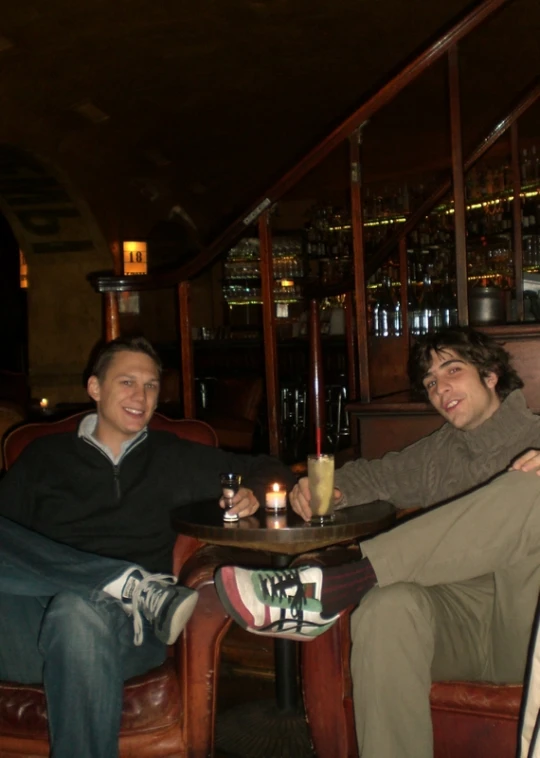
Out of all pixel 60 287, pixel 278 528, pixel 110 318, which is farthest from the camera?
pixel 60 287

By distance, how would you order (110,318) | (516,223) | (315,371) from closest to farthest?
(110,318)
(315,371)
(516,223)

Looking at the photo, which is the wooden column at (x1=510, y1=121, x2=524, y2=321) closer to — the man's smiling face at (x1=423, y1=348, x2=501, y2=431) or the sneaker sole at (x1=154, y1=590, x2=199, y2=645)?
the man's smiling face at (x1=423, y1=348, x2=501, y2=431)

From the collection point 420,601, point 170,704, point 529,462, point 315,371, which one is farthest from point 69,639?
point 315,371

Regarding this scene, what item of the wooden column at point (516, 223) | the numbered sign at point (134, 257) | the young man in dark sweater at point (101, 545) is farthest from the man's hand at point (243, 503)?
the numbered sign at point (134, 257)

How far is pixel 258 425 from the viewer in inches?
309

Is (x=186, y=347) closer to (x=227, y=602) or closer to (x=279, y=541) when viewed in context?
(x=279, y=541)

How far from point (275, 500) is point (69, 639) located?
63cm

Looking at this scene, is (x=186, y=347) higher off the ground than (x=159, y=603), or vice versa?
(x=186, y=347)

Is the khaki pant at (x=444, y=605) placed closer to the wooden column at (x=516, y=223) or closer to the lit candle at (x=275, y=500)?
the lit candle at (x=275, y=500)

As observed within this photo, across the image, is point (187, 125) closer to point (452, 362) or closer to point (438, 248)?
point (438, 248)

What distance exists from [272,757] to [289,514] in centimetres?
74

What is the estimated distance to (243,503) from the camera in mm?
2135

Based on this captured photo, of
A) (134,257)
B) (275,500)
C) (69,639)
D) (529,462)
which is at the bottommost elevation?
(69,639)

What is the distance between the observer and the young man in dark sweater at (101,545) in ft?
5.93
